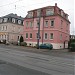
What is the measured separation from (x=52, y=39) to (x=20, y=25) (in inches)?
1237

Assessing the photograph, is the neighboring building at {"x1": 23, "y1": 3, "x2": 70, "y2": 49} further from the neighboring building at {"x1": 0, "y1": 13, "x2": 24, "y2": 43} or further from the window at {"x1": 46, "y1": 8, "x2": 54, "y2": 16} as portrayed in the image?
the neighboring building at {"x1": 0, "y1": 13, "x2": 24, "y2": 43}

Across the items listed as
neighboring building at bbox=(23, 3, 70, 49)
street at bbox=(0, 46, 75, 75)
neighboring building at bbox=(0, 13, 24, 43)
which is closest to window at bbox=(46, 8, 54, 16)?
neighboring building at bbox=(23, 3, 70, 49)

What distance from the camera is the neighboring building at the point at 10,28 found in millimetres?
71438

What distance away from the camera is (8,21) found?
7150cm

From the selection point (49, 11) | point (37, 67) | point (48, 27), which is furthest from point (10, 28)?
point (37, 67)

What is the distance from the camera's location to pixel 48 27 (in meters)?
48.7

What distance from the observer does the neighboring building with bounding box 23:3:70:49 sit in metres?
47.2

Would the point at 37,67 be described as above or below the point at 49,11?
below

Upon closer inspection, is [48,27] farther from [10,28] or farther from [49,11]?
[10,28]

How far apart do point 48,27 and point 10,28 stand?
86.5ft

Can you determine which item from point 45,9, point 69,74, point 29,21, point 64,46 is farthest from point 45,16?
point 69,74

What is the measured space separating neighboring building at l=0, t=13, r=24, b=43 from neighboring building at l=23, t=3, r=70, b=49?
704 inches

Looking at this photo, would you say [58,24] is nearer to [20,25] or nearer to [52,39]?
[52,39]

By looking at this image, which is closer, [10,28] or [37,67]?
[37,67]
